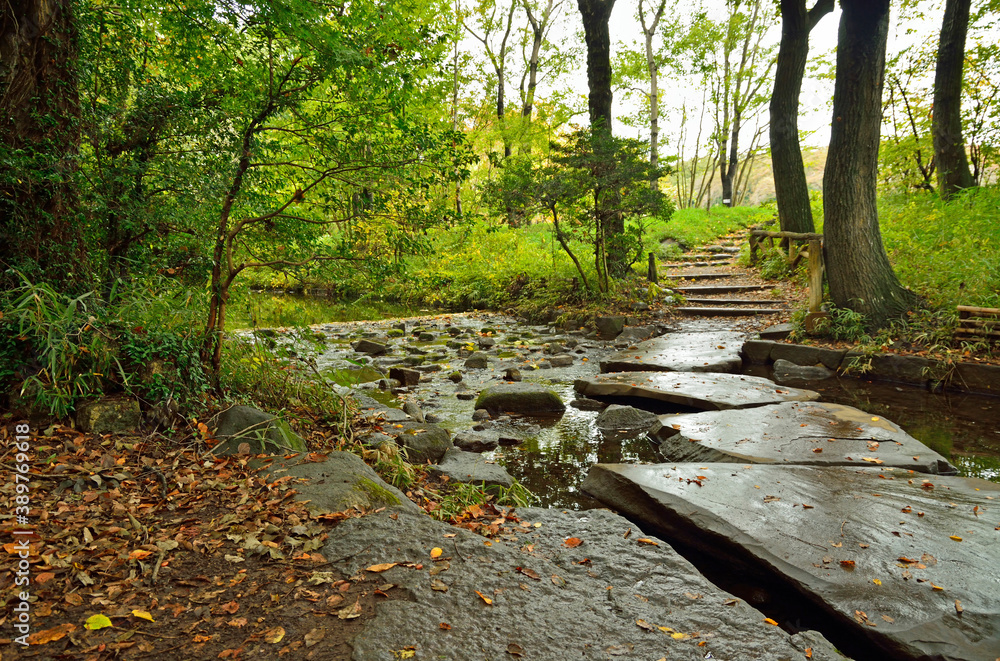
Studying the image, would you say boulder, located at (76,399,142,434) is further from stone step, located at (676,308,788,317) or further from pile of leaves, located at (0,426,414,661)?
stone step, located at (676,308,788,317)

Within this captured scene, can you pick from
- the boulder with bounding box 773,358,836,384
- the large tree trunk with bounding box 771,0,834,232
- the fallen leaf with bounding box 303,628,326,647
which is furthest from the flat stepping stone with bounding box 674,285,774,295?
the fallen leaf with bounding box 303,628,326,647

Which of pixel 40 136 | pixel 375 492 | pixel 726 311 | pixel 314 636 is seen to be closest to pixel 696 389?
pixel 375 492

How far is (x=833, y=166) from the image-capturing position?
686cm

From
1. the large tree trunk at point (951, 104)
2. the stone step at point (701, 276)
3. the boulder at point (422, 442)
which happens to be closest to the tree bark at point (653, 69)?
the stone step at point (701, 276)

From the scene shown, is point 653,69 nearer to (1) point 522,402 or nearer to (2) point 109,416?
(1) point 522,402

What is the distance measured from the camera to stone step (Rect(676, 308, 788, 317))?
9280 mm

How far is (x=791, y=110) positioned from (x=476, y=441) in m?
9.64

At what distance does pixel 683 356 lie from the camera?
701 cm

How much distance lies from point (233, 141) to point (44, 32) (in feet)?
3.93

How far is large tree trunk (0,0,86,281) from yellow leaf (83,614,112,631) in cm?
241

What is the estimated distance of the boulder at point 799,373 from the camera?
6.27 m

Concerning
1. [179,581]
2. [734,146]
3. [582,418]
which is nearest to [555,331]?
[582,418]

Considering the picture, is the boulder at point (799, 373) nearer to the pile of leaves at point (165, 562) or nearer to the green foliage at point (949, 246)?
the green foliage at point (949, 246)

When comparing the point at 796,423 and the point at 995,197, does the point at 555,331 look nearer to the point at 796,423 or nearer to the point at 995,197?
the point at 796,423
